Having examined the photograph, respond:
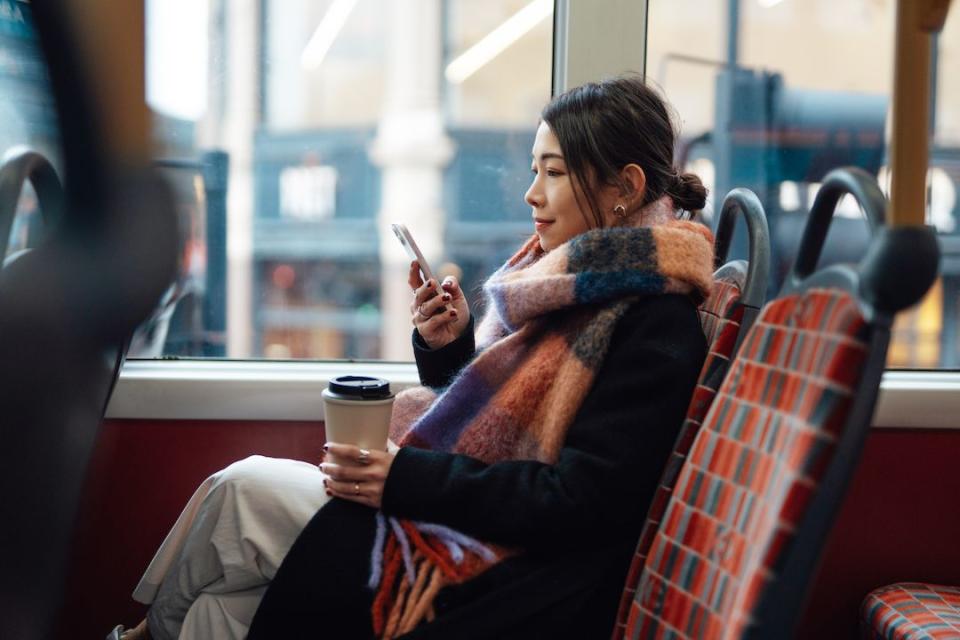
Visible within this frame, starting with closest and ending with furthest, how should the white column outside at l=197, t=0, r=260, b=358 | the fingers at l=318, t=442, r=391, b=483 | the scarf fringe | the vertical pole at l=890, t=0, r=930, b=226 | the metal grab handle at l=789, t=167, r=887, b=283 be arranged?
the vertical pole at l=890, t=0, r=930, b=226 < the metal grab handle at l=789, t=167, r=887, b=283 < the scarf fringe < the fingers at l=318, t=442, r=391, b=483 < the white column outside at l=197, t=0, r=260, b=358

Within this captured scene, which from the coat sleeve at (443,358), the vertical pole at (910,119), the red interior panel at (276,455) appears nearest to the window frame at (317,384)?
the red interior panel at (276,455)

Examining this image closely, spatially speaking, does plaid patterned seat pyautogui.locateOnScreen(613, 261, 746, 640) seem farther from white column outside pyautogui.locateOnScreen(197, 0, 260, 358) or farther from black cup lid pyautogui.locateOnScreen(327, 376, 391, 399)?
white column outside pyautogui.locateOnScreen(197, 0, 260, 358)

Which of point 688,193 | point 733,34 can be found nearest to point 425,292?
point 688,193

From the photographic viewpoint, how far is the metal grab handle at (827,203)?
103 cm

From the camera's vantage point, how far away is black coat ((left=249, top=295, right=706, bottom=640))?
52.3 inches

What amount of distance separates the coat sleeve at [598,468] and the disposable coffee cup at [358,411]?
52 millimetres

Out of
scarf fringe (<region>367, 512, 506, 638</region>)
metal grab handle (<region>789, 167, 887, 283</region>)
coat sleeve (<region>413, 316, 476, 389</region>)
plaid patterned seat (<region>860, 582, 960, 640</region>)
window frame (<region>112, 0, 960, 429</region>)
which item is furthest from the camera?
window frame (<region>112, 0, 960, 429</region>)

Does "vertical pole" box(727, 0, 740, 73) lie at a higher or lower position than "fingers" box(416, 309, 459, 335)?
higher

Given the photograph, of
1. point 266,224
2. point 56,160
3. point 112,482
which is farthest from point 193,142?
point 56,160

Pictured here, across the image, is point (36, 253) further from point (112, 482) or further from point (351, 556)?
point (112, 482)

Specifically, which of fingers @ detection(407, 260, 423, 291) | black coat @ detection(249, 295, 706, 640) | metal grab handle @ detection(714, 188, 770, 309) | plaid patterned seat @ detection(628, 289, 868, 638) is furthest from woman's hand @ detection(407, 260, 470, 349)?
plaid patterned seat @ detection(628, 289, 868, 638)

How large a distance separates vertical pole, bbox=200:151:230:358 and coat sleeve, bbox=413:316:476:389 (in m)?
0.58

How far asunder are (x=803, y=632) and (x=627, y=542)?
0.88 m

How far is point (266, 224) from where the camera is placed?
2.20 meters
